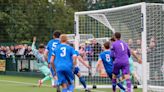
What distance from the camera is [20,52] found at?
2803 cm

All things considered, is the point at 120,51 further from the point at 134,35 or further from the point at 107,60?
the point at 134,35

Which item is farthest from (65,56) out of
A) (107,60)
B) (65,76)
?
(107,60)

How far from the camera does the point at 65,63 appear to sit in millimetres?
12812

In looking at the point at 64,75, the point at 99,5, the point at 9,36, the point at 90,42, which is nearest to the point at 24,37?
the point at 9,36

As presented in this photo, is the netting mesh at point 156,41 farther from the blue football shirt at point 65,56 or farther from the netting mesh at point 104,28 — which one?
the blue football shirt at point 65,56

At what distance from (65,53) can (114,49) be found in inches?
82.1

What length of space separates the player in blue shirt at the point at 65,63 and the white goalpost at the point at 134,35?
3.10 m

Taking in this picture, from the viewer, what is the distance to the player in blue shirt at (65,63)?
42.0 feet

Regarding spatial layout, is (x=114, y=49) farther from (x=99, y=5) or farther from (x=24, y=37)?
(x=24, y=37)

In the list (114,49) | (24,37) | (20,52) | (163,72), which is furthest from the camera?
(24,37)

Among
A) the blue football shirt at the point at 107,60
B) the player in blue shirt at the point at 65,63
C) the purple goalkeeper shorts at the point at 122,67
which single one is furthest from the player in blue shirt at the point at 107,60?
the player in blue shirt at the point at 65,63

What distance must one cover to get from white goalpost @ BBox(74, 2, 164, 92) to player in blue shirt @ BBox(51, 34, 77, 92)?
3097mm

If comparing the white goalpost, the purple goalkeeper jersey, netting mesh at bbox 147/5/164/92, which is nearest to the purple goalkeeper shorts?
the purple goalkeeper jersey

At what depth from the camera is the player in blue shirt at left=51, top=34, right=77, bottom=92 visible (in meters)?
12.8
